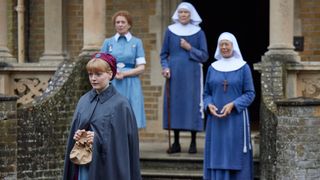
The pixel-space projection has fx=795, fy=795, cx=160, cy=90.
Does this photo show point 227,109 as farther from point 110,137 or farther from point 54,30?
point 54,30

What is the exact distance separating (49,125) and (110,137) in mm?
4794

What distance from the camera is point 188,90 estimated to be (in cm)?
1068

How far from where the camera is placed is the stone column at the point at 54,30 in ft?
45.6

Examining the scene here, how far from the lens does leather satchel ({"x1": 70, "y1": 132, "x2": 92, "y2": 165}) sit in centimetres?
617

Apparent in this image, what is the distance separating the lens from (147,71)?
44.0 feet

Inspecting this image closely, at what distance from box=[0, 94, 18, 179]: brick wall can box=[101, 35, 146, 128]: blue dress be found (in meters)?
1.37

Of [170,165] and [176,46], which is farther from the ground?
[176,46]

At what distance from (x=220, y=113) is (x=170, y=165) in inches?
70.6

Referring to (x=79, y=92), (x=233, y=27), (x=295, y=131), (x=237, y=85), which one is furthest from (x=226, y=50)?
(x=233, y=27)

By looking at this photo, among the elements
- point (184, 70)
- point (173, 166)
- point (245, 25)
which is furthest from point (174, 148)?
point (245, 25)

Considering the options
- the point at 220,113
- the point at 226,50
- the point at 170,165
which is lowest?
the point at 170,165

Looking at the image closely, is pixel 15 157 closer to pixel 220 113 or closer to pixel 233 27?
pixel 220 113

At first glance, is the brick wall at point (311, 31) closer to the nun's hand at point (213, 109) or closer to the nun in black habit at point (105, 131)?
the nun's hand at point (213, 109)

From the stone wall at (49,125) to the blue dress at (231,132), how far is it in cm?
267
